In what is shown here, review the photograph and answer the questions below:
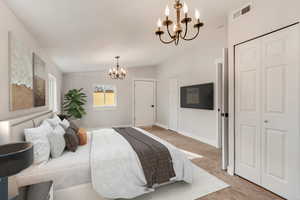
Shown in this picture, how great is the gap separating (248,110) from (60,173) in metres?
2.65

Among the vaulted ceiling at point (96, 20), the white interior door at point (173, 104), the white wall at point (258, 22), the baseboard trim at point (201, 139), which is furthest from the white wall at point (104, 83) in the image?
the white wall at point (258, 22)

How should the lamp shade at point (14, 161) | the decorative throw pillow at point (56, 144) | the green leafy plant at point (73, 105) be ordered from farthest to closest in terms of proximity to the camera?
the green leafy plant at point (73, 105), the decorative throw pillow at point (56, 144), the lamp shade at point (14, 161)

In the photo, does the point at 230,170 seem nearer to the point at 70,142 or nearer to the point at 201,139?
the point at 201,139

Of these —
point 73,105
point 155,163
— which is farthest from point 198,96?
point 73,105

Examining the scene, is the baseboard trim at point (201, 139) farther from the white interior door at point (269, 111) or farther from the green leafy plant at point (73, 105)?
the green leafy plant at point (73, 105)

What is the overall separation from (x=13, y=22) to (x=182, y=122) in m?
4.68

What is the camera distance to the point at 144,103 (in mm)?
6641

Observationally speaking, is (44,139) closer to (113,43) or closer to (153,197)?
(153,197)

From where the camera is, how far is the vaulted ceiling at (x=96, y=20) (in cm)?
185

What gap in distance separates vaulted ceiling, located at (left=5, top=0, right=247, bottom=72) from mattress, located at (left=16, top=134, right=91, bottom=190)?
186cm

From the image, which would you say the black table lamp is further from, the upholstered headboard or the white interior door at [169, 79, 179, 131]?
the white interior door at [169, 79, 179, 131]

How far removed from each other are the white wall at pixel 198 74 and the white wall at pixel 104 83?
4.93 ft

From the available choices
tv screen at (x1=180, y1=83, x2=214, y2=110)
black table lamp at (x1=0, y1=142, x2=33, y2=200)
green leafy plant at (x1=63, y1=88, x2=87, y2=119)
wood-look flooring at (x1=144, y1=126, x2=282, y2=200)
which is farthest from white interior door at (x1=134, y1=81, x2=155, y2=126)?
black table lamp at (x1=0, y1=142, x2=33, y2=200)

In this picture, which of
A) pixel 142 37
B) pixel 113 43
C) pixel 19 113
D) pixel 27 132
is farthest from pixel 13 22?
pixel 142 37
